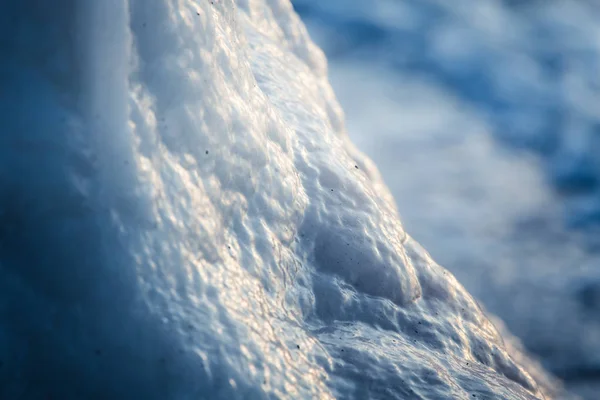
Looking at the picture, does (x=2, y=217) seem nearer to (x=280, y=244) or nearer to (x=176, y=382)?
(x=176, y=382)

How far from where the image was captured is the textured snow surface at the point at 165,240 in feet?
4.11

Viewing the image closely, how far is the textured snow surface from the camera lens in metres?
1.25

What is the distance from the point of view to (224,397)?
1376mm

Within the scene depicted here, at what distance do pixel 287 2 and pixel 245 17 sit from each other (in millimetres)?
A: 1235

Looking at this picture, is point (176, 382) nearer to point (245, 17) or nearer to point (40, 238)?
point (40, 238)

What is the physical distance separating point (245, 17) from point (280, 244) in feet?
7.66

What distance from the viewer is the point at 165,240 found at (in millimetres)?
1436

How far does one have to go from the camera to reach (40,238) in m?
1.26

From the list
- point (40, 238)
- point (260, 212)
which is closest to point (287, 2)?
point (260, 212)

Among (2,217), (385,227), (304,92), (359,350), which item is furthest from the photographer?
(304,92)

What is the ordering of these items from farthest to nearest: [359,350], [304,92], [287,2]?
[287,2] < [304,92] < [359,350]

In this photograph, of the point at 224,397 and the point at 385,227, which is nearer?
the point at 224,397

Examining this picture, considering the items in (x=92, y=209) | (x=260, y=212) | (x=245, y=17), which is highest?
(x=245, y=17)

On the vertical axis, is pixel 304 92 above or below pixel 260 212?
above
